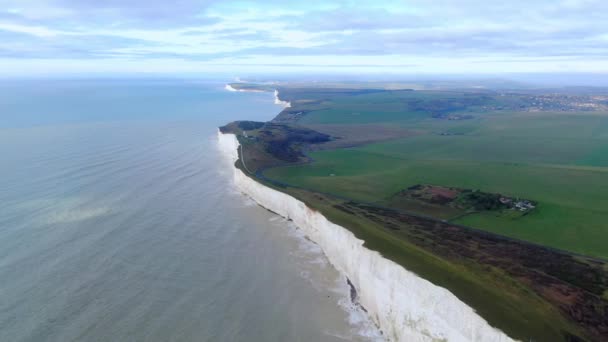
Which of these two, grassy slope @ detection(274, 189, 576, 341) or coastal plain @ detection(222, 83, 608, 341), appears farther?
coastal plain @ detection(222, 83, 608, 341)

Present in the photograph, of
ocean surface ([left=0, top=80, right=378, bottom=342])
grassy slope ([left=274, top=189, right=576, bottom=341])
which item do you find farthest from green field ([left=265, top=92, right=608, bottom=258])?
ocean surface ([left=0, top=80, right=378, bottom=342])

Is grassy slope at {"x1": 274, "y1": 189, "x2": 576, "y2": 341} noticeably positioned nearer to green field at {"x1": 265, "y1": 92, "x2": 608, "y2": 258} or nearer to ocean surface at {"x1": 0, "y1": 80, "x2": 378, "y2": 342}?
ocean surface at {"x1": 0, "y1": 80, "x2": 378, "y2": 342}

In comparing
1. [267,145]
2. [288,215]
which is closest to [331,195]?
[288,215]

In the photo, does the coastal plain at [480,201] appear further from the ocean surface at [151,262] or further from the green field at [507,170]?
the ocean surface at [151,262]

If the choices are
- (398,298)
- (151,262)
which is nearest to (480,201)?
(398,298)

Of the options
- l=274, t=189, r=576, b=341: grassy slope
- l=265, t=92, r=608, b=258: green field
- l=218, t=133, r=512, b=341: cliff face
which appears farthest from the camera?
A: l=265, t=92, r=608, b=258: green field

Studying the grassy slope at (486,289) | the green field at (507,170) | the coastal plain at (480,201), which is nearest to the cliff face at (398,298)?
the grassy slope at (486,289)

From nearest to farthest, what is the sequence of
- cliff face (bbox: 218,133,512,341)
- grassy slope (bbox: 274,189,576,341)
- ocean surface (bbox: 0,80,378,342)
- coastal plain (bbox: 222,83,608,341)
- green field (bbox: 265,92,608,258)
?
grassy slope (bbox: 274,189,576,341) < cliff face (bbox: 218,133,512,341) < coastal plain (bbox: 222,83,608,341) < ocean surface (bbox: 0,80,378,342) < green field (bbox: 265,92,608,258)
